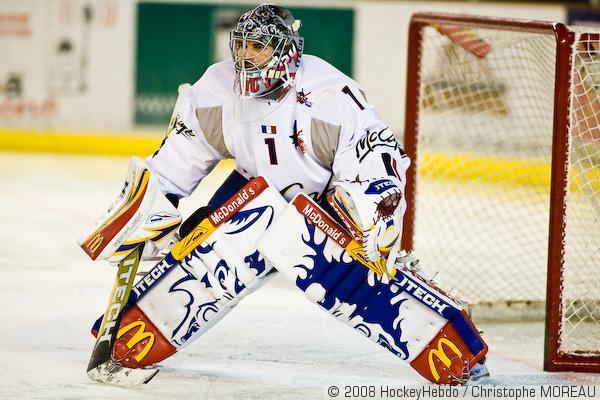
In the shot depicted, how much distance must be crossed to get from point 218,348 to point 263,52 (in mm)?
1017

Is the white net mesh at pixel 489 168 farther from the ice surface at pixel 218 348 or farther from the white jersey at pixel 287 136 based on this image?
the white jersey at pixel 287 136

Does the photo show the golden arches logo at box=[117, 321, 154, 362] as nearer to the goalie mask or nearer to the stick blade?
the stick blade

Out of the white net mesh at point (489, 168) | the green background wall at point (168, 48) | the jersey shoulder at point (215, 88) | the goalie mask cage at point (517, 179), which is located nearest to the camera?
the jersey shoulder at point (215, 88)

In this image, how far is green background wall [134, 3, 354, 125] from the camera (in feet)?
31.6

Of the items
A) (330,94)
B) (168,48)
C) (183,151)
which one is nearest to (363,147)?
(330,94)

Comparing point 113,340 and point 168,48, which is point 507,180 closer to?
point 113,340

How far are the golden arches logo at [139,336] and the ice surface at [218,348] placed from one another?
0.08 m

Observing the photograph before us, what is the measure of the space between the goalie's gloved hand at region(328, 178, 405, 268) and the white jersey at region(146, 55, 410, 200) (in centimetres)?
6

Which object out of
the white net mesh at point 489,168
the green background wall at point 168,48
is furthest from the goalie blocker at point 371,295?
the green background wall at point 168,48

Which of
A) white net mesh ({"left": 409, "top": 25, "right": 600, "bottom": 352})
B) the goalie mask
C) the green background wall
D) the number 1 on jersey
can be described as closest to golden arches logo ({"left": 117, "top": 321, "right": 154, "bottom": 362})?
the number 1 on jersey

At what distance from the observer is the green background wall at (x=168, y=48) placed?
9625mm

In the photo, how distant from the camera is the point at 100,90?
9625 millimetres

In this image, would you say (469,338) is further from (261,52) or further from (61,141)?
(61,141)

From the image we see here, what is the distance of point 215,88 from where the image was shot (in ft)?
10.7
